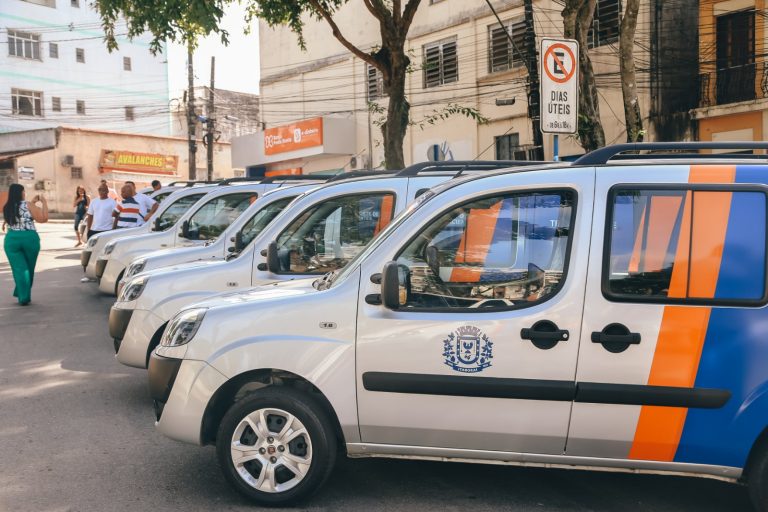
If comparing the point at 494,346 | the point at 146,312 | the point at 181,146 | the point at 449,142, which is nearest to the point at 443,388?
the point at 494,346

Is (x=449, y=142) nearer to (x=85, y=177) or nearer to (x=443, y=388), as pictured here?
(x=443, y=388)

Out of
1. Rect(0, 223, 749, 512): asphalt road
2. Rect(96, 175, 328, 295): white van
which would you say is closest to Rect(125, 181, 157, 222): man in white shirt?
Rect(96, 175, 328, 295): white van

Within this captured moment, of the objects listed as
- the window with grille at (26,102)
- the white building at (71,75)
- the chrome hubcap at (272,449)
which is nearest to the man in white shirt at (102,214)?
the chrome hubcap at (272,449)

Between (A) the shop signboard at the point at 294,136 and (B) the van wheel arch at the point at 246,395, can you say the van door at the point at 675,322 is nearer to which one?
(B) the van wheel arch at the point at 246,395

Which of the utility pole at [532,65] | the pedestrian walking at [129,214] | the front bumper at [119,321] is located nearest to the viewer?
the front bumper at [119,321]

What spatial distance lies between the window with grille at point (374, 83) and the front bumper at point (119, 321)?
782 inches

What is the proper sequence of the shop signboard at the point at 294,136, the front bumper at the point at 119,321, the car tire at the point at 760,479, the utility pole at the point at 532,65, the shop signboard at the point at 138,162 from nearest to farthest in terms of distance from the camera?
the car tire at the point at 760,479 → the front bumper at the point at 119,321 → the utility pole at the point at 532,65 → the shop signboard at the point at 294,136 → the shop signboard at the point at 138,162

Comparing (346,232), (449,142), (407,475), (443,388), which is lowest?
(407,475)

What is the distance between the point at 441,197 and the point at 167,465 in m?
2.31

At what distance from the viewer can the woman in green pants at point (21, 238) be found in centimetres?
1135

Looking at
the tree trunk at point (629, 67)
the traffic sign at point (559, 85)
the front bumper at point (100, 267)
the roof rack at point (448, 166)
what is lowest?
the front bumper at point (100, 267)

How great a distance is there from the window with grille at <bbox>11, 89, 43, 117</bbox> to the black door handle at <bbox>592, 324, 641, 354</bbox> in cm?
5006

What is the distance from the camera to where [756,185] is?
3.71m

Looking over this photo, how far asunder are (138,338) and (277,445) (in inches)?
103
